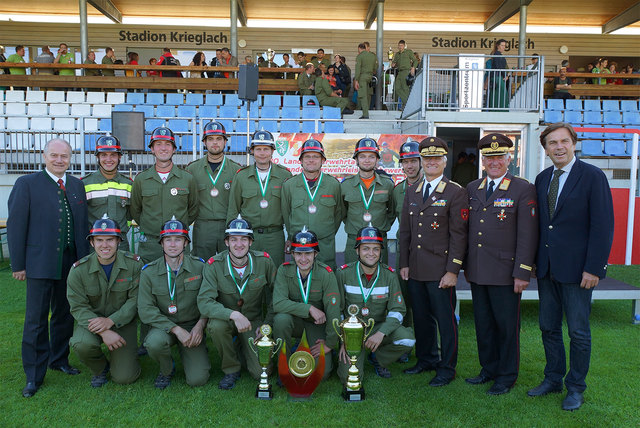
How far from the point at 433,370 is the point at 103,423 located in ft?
9.61

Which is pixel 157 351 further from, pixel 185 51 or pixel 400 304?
pixel 185 51

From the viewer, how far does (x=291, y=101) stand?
14.6 meters

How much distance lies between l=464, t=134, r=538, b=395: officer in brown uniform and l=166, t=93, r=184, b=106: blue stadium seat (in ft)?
39.7

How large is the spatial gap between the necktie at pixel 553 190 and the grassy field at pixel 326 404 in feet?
5.24

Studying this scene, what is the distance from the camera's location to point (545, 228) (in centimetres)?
399

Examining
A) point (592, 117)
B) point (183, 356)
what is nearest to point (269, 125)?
point (183, 356)

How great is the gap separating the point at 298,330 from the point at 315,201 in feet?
4.54

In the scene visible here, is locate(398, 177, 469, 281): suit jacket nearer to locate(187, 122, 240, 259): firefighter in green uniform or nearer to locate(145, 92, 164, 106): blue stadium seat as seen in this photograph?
locate(187, 122, 240, 259): firefighter in green uniform

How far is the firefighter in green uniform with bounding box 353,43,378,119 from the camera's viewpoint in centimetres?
1374

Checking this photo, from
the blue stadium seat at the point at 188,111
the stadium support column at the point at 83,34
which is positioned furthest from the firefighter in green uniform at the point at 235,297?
the stadium support column at the point at 83,34

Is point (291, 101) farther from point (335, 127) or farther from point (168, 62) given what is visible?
point (168, 62)

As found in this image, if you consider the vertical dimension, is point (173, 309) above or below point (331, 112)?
below

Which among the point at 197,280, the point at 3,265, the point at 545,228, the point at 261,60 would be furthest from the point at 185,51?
the point at 545,228

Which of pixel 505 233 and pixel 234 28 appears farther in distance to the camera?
pixel 234 28
